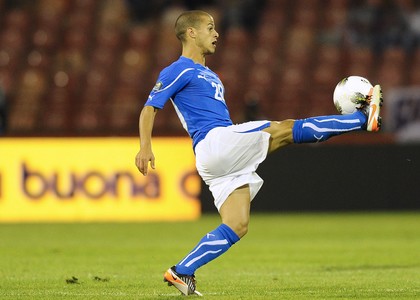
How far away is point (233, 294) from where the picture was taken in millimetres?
7164

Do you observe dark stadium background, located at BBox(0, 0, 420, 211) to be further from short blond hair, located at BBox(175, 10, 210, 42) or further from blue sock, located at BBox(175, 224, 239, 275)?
blue sock, located at BBox(175, 224, 239, 275)

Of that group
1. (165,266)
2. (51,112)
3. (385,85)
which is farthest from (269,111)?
(165,266)

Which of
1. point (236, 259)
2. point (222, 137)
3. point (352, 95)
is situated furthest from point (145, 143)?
point (236, 259)

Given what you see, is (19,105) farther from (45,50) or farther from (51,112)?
(45,50)

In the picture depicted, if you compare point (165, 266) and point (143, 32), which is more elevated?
point (143, 32)

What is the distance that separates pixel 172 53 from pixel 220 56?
0.87m

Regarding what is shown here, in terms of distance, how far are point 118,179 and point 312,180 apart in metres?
2.78

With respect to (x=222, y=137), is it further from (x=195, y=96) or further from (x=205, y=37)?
(x=205, y=37)

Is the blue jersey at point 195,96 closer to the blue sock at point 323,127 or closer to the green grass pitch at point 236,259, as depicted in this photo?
the blue sock at point 323,127

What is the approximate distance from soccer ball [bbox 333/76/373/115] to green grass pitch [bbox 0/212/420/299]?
1204 mm

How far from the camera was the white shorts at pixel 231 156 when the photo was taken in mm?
6840

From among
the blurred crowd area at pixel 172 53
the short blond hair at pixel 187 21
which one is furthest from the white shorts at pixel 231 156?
the blurred crowd area at pixel 172 53

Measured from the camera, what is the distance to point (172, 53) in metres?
19.8

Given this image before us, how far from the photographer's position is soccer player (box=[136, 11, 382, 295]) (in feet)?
22.3
